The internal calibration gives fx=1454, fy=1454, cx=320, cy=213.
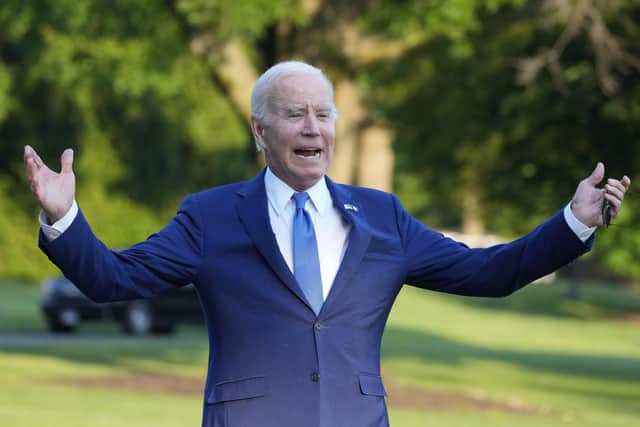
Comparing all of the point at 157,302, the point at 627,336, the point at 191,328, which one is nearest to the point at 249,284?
the point at 157,302

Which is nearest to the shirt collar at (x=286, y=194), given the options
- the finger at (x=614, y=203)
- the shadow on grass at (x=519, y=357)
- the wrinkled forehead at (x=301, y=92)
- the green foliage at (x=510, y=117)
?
the wrinkled forehead at (x=301, y=92)

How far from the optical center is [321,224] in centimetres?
438

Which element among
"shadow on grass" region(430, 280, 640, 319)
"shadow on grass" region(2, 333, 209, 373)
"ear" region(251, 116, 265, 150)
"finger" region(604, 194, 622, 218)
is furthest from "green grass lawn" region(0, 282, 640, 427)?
"finger" region(604, 194, 622, 218)

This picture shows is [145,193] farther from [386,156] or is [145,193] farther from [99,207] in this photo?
[386,156]

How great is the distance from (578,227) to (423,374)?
63.0ft

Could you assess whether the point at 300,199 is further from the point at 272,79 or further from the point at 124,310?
the point at 124,310

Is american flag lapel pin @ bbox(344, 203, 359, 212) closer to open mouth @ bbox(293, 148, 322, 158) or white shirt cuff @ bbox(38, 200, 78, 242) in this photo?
open mouth @ bbox(293, 148, 322, 158)

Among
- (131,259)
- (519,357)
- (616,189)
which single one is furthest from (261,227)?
(519,357)

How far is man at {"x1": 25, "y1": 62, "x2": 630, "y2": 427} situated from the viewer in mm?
4184

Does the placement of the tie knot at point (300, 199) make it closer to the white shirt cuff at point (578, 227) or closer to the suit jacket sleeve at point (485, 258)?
the suit jacket sleeve at point (485, 258)

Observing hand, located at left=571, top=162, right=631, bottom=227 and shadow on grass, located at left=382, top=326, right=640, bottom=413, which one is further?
shadow on grass, located at left=382, top=326, right=640, bottom=413

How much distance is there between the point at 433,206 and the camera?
77938 millimetres

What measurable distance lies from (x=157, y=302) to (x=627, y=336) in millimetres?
15931

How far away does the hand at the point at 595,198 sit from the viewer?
13.9 ft
